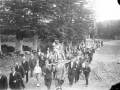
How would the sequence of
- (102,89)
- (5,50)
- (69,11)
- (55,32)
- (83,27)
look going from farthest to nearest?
(83,27) → (69,11) → (55,32) → (5,50) → (102,89)

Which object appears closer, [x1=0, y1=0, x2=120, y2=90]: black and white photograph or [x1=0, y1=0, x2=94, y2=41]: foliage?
[x1=0, y1=0, x2=120, y2=90]: black and white photograph

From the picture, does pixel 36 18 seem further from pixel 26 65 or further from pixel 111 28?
pixel 111 28

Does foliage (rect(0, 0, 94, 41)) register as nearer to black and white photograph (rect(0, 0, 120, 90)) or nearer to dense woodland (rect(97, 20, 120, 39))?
black and white photograph (rect(0, 0, 120, 90))

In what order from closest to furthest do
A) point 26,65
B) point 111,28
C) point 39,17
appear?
point 26,65, point 39,17, point 111,28

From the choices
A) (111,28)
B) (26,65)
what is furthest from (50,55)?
(111,28)

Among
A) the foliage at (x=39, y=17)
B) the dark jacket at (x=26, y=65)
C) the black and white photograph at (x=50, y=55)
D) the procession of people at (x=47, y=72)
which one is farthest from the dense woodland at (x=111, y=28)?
the dark jacket at (x=26, y=65)

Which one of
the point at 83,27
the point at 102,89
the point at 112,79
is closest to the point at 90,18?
the point at 83,27

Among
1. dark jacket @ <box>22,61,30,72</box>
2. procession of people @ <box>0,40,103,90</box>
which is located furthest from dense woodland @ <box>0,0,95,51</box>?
dark jacket @ <box>22,61,30,72</box>

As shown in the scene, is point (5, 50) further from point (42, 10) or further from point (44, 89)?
point (44, 89)

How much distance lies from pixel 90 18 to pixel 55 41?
10.3 metres

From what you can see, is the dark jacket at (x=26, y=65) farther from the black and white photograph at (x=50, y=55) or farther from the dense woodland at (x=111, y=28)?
the dense woodland at (x=111, y=28)

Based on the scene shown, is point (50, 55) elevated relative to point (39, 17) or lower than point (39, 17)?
lower

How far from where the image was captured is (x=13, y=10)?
725 inches

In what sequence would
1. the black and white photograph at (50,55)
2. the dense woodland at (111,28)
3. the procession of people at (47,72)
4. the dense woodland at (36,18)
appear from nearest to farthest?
the procession of people at (47,72) → the black and white photograph at (50,55) → the dense woodland at (36,18) → the dense woodland at (111,28)
